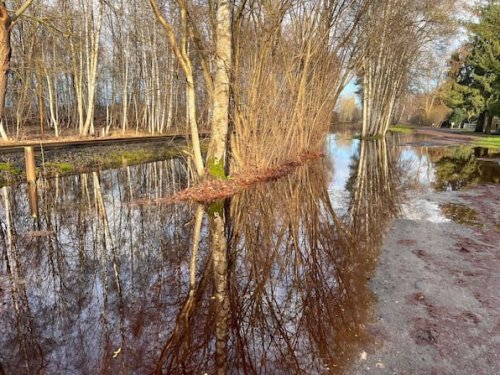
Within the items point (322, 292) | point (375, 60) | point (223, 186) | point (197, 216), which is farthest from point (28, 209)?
point (375, 60)

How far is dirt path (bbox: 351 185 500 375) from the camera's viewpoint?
10.1 feet

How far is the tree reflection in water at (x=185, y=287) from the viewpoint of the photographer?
→ 308 cm

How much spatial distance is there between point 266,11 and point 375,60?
60.6ft

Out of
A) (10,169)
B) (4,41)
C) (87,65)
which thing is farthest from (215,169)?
(87,65)

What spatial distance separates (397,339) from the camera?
3363 mm

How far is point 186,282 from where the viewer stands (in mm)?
4445

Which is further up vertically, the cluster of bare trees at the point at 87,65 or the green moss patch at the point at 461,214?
the cluster of bare trees at the point at 87,65

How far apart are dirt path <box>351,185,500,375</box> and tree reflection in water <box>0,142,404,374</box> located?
252 mm

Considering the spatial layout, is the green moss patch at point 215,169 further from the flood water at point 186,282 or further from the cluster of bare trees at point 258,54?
the flood water at point 186,282

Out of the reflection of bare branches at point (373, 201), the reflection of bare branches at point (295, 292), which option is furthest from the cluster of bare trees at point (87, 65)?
the reflection of bare branches at point (295, 292)

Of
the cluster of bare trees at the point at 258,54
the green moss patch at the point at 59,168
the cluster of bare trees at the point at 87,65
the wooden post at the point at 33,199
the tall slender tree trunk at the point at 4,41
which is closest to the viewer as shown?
the tall slender tree trunk at the point at 4,41

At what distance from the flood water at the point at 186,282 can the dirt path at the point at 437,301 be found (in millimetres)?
238

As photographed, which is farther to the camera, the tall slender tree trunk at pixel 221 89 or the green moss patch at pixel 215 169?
the green moss patch at pixel 215 169

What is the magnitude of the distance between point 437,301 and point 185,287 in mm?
2882
